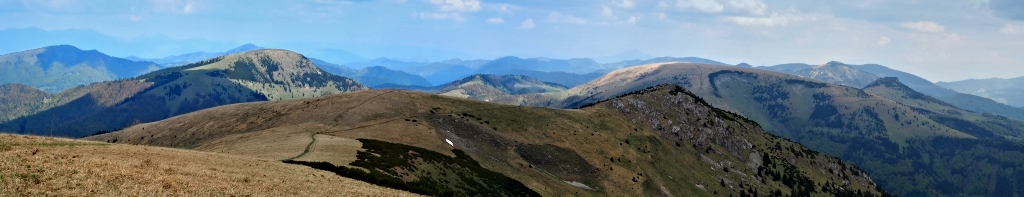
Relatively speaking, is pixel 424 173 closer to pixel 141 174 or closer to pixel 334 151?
pixel 334 151

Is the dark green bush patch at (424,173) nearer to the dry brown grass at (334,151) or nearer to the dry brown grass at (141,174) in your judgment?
the dry brown grass at (334,151)

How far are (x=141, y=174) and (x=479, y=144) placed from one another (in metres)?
87.4

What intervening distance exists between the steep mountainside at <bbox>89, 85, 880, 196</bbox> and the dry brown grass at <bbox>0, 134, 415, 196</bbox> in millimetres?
10595

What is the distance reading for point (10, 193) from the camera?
3088cm

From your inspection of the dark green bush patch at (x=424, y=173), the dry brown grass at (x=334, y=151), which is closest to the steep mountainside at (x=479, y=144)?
the dry brown grass at (x=334, y=151)

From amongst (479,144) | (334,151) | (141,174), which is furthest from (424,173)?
(479,144)

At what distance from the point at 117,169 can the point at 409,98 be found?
374ft

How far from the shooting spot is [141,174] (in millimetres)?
39469

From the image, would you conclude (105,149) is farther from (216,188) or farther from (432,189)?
(432,189)

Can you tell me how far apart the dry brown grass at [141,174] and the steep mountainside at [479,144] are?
A: 10595 mm

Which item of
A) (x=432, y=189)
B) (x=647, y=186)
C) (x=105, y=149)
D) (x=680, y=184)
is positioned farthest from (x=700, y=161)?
(x=105, y=149)

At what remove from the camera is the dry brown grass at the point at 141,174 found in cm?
3428

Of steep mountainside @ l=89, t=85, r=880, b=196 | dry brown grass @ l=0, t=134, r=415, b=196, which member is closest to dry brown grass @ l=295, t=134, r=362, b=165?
steep mountainside @ l=89, t=85, r=880, b=196

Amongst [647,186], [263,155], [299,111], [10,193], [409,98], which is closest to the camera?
[10,193]
